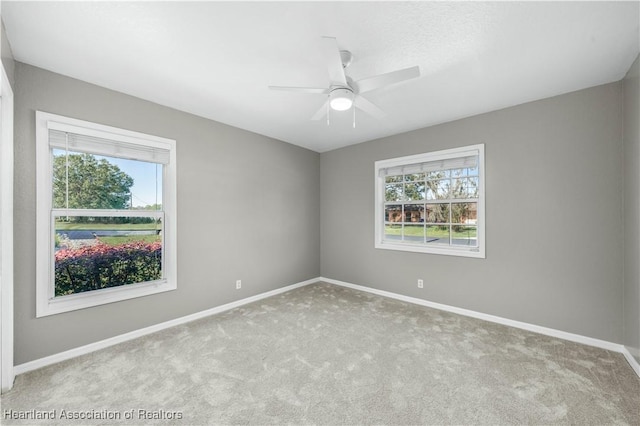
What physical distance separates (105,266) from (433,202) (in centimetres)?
404

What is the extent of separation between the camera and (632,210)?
2.32 m

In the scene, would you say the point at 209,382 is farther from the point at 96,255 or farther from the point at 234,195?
the point at 234,195

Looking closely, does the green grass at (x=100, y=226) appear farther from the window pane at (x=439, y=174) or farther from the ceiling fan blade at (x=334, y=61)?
the window pane at (x=439, y=174)

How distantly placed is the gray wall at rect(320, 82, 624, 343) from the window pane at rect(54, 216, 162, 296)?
341 cm

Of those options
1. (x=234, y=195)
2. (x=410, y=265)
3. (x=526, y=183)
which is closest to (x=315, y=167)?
(x=234, y=195)

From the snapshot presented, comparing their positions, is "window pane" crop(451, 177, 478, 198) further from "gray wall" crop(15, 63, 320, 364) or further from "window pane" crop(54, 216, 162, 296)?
"window pane" crop(54, 216, 162, 296)

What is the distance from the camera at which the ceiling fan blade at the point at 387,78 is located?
1785 mm

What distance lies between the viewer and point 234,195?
12.4ft

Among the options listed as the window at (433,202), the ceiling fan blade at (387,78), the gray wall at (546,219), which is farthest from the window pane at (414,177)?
the ceiling fan blade at (387,78)

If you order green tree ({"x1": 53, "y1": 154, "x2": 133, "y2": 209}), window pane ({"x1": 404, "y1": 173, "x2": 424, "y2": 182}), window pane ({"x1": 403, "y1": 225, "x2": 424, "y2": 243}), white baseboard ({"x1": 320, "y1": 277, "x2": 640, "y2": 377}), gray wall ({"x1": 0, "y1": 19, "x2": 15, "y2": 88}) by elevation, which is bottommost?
white baseboard ({"x1": 320, "y1": 277, "x2": 640, "y2": 377})

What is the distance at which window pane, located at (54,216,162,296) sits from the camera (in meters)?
2.49

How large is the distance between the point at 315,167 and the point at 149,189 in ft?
9.30

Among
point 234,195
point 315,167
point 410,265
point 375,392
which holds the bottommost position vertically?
point 375,392

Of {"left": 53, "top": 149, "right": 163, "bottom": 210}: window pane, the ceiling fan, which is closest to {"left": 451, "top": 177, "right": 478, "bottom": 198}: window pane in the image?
the ceiling fan
